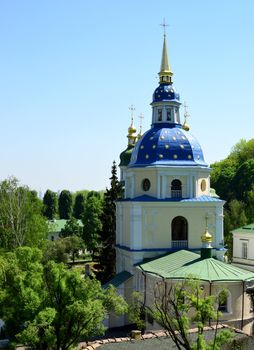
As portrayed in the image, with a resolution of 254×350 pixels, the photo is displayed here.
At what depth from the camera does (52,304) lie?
1747 cm

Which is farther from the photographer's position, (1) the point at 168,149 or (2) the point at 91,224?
(2) the point at 91,224

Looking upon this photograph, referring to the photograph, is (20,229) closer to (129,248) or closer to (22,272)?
(129,248)

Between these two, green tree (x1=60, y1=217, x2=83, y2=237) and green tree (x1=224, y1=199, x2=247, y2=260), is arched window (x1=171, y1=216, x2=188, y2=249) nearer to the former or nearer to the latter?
green tree (x1=224, y1=199, x2=247, y2=260)

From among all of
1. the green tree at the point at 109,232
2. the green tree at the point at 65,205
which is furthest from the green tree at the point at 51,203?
the green tree at the point at 109,232

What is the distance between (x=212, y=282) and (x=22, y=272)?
8.36 metres

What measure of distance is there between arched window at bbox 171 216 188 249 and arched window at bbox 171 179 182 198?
1237 millimetres

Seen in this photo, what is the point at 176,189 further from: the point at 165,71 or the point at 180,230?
the point at 165,71

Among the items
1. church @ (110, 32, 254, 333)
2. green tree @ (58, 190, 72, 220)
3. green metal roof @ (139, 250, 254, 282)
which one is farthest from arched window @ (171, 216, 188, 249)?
green tree @ (58, 190, 72, 220)

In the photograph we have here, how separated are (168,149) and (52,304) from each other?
554 inches

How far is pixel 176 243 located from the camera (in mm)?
28828

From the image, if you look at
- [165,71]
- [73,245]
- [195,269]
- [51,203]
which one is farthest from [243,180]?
[51,203]

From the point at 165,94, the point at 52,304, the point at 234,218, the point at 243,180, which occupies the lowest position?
the point at 52,304

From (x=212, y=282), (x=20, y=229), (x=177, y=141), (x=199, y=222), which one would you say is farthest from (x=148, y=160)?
(x=20, y=229)

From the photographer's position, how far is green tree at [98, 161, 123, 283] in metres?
37.8
